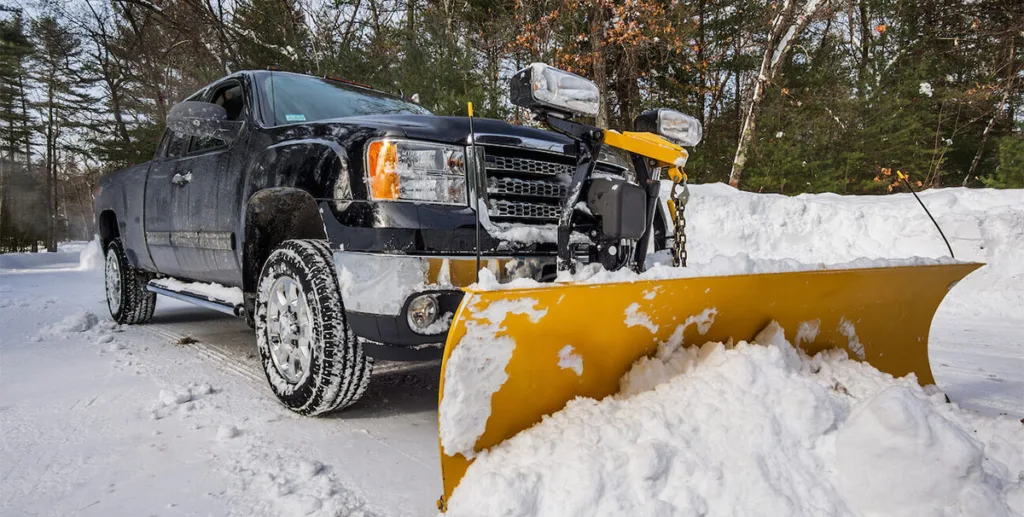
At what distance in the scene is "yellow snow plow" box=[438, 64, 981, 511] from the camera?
5.35 feet

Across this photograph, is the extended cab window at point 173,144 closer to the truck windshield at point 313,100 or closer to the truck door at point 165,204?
the truck door at point 165,204

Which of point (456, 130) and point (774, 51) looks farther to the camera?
point (774, 51)

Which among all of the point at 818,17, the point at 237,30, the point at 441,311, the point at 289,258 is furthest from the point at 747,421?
the point at 237,30

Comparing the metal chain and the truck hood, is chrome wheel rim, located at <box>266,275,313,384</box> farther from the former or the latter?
the metal chain

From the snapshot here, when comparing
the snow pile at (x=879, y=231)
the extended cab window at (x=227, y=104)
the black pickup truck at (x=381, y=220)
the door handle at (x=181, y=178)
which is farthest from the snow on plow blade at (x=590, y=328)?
the snow pile at (x=879, y=231)

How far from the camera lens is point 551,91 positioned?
225 centimetres

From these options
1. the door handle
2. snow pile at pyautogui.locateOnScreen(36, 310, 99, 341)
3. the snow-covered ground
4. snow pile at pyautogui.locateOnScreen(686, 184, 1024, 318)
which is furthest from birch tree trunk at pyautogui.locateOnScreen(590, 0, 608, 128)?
the snow-covered ground

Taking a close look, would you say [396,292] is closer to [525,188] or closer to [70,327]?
[525,188]

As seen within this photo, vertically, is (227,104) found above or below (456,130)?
above

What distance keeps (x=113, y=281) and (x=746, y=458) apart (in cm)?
609

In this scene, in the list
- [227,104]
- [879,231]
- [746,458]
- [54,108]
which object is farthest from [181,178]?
[54,108]

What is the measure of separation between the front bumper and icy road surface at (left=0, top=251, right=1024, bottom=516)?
1.56ft

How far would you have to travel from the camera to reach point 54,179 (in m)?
32.6

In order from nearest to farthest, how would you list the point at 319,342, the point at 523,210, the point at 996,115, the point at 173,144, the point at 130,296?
1. the point at 319,342
2. the point at 523,210
3. the point at 173,144
4. the point at 130,296
5. the point at 996,115
